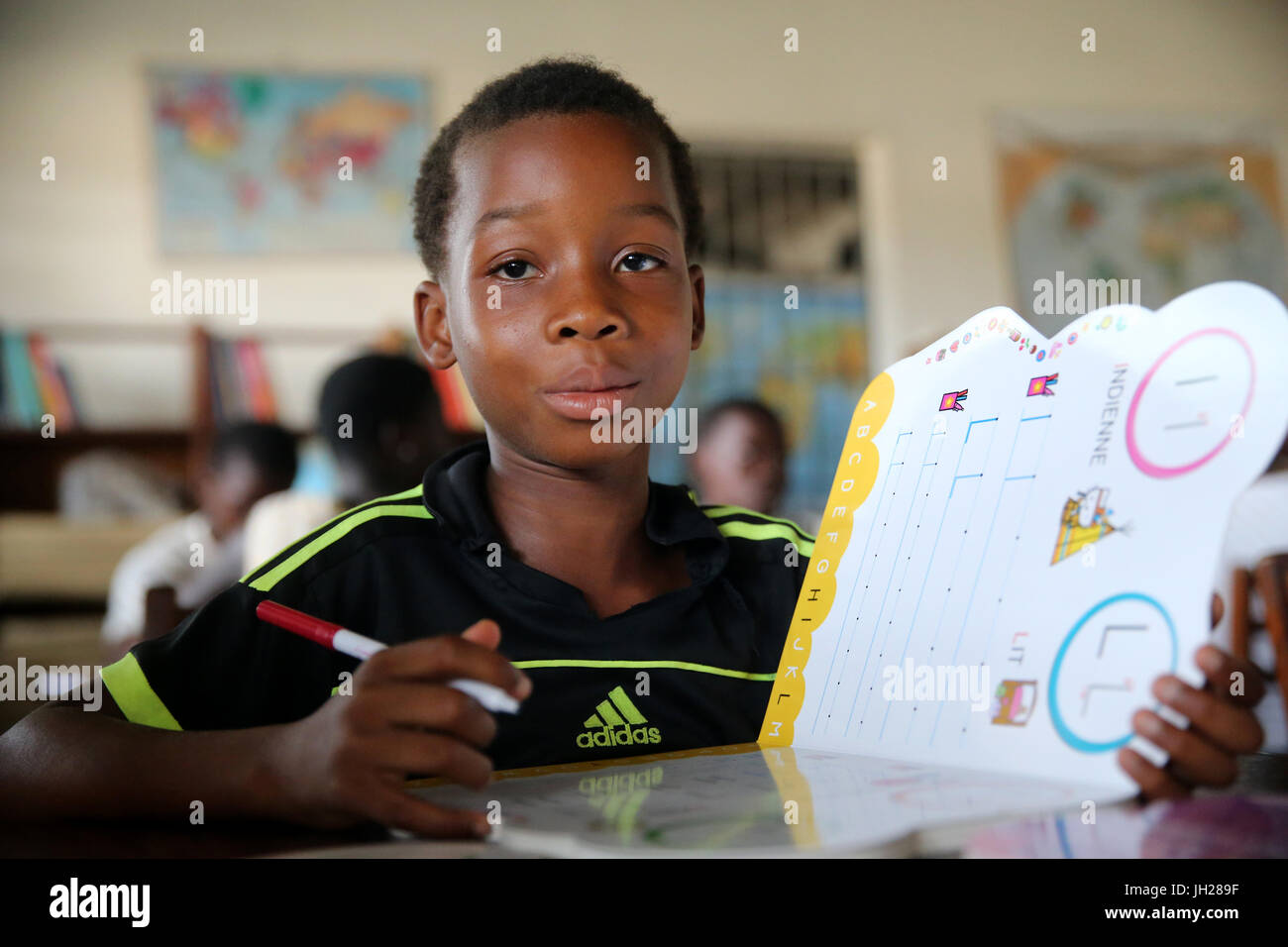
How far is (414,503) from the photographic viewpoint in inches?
29.7

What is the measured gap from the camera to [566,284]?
665mm

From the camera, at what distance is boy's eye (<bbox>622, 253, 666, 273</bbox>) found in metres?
0.70

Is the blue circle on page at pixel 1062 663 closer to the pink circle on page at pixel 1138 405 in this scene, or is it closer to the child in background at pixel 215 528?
the pink circle on page at pixel 1138 405

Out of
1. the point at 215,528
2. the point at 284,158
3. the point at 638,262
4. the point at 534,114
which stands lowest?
the point at 215,528

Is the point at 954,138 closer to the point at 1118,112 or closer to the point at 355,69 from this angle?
the point at 1118,112

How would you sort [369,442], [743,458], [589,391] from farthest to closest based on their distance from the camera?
[743,458] → [369,442] → [589,391]

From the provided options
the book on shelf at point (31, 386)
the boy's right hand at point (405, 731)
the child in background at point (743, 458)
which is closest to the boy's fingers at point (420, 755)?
the boy's right hand at point (405, 731)

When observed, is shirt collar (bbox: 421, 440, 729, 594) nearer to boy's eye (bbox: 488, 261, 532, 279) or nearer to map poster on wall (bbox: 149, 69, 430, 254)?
boy's eye (bbox: 488, 261, 532, 279)

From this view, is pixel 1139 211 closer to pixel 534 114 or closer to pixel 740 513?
pixel 740 513

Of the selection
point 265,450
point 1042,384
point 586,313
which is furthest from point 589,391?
point 265,450

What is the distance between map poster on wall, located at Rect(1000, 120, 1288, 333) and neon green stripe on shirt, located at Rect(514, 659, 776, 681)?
3558 mm

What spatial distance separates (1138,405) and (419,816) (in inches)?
12.4

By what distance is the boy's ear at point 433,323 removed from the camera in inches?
32.8
